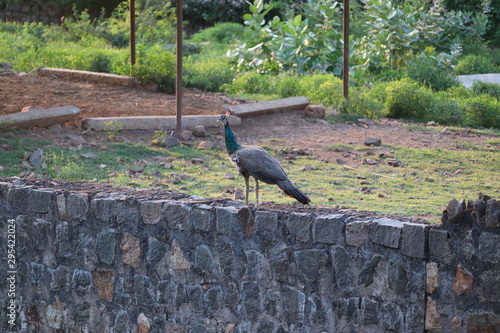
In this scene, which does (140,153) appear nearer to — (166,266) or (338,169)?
(338,169)

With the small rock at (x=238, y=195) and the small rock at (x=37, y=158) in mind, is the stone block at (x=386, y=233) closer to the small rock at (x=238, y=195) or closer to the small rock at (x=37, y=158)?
the small rock at (x=238, y=195)

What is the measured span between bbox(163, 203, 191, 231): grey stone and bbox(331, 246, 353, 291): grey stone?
0.96 metres

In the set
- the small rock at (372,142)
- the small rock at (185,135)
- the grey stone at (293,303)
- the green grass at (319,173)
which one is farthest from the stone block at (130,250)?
the small rock at (372,142)

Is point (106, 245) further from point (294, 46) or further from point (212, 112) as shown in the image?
point (294, 46)

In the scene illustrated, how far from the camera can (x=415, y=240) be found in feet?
12.2

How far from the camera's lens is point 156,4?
19250 millimetres

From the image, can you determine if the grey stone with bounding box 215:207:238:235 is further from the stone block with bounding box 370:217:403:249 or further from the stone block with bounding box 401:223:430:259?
the stone block with bounding box 401:223:430:259

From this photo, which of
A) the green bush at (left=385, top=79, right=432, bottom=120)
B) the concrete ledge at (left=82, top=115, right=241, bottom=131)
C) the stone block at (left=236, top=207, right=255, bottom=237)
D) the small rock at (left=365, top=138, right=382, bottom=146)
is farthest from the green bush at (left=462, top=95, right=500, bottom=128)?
the stone block at (left=236, top=207, right=255, bottom=237)

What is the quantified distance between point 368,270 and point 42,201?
91.9 inches

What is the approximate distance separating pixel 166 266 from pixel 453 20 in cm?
1378

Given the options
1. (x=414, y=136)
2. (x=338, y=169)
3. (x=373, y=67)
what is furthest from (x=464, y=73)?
(x=338, y=169)

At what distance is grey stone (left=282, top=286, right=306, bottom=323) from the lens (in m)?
4.10

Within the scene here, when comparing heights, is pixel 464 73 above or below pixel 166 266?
above

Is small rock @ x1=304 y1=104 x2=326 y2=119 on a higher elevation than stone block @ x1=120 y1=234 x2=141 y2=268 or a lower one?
higher
